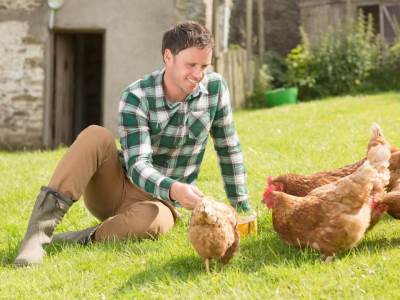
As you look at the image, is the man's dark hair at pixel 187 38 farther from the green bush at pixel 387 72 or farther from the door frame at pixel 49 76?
the green bush at pixel 387 72

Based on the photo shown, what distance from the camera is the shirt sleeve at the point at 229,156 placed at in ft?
15.0

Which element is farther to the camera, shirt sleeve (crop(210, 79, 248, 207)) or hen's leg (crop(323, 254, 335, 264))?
shirt sleeve (crop(210, 79, 248, 207))

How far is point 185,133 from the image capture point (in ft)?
14.4

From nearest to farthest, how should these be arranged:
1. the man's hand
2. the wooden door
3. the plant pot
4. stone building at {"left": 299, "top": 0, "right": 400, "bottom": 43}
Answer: the man's hand
the wooden door
the plant pot
stone building at {"left": 299, "top": 0, "right": 400, "bottom": 43}

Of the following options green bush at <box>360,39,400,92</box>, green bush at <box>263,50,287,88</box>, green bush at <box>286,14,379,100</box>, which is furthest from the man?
green bush at <box>360,39,400,92</box>

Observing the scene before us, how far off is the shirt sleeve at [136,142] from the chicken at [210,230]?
0.64 m

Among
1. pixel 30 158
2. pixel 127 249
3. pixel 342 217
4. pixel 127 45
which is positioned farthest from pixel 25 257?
pixel 127 45

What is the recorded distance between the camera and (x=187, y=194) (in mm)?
3676

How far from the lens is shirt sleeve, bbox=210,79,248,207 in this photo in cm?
458

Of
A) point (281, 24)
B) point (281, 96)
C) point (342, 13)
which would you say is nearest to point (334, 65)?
point (281, 96)

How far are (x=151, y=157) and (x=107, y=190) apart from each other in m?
0.41

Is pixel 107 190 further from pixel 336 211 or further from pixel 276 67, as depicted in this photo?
pixel 276 67

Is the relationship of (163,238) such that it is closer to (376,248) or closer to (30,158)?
(376,248)

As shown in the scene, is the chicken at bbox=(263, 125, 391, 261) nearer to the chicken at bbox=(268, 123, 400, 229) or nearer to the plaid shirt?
the chicken at bbox=(268, 123, 400, 229)
